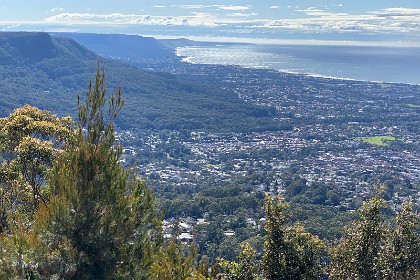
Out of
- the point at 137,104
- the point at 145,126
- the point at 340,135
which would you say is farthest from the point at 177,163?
the point at 137,104

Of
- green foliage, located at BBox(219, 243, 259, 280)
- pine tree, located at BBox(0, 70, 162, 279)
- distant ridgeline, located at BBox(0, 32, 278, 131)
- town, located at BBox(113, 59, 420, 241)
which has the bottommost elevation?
town, located at BBox(113, 59, 420, 241)

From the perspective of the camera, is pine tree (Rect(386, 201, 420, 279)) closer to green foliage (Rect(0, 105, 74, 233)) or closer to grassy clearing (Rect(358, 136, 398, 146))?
green foliage (Rect(0, 105, 74, 233))

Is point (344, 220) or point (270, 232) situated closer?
point (270, 232)

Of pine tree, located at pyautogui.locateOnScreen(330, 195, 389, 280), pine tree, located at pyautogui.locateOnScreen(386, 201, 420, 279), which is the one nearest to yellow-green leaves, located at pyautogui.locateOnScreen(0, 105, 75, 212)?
pine tree, located at pyautogui.locateOnScreen(330, 195, 389, 280)

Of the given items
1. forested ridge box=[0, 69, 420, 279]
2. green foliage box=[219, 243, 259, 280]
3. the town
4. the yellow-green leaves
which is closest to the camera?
forested ridge box=[0, 69, 420, 279]

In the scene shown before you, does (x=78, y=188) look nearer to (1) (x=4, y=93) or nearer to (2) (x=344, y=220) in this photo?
(2) (x=344, y=220)

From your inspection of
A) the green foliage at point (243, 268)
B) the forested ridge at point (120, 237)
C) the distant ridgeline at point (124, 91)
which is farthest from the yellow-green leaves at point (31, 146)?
the distant ridgeline at point (124, 91)

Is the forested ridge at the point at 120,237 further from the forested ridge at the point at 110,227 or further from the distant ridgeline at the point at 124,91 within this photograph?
the distant ridgeline at the point at 124,91
